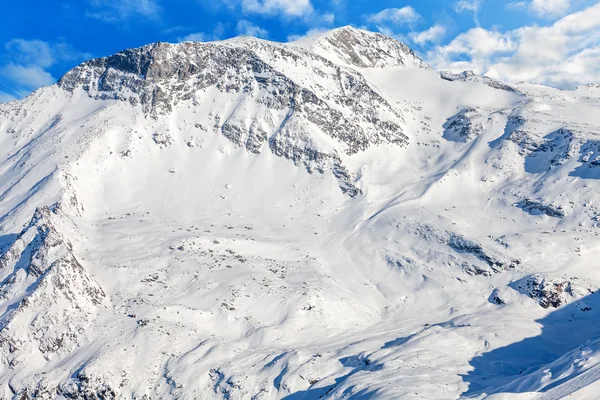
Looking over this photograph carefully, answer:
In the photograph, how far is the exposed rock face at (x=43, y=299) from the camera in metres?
62.7

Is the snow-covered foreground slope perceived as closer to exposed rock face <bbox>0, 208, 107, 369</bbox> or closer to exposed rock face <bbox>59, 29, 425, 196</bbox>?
exposed rock face <bbox>0, 208, 107, 369</bbox>

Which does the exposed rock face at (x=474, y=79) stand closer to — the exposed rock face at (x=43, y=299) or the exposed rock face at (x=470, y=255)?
the exposed rock face at (x=470, y=255)

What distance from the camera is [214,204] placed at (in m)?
102

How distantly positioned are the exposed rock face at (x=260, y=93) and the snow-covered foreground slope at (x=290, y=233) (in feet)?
1.86

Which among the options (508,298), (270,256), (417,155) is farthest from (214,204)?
(508,298)

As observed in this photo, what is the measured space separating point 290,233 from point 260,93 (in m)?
47.4

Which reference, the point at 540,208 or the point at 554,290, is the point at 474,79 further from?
the point at 554,290

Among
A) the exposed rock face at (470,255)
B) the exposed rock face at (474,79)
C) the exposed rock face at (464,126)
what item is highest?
the exposed rock face at (474,79)

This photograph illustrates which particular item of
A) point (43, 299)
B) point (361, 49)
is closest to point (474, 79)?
point (361, 49)

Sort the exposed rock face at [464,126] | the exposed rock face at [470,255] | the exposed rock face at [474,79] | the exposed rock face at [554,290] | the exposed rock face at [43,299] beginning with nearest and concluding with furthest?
1. the exposed rock face at [43,299]
2. the exposed rock face at [554,290]
3. the exposed rock face at [470,255]
4. the exposed rock face at [464,126]
5. the exposed rock face at [474,79]

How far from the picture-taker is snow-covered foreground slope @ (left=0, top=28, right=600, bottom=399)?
57469mm

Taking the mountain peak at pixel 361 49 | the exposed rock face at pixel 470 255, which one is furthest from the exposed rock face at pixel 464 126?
the mountain peak at pixel 361 49

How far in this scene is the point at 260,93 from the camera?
12638 cm

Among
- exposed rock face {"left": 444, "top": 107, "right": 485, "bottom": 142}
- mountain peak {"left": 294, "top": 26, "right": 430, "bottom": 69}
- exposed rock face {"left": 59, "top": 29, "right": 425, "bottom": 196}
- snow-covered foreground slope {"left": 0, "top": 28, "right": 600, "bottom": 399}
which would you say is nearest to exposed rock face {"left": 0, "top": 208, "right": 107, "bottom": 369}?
snow-covered foreground slope {"left": 0, "top": 28, "right": 600, "bottom": 399}
